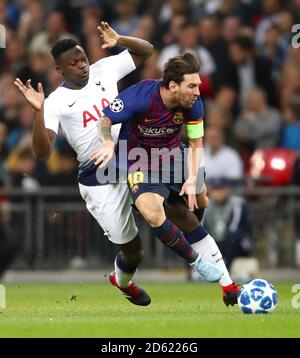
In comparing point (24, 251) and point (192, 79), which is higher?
point (192, 79)

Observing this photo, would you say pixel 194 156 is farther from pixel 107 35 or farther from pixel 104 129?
pixel 107 35

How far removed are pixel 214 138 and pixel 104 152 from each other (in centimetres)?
643

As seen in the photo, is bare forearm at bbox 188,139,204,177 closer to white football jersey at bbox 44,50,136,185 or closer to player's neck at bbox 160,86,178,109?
player's neck at bbox 160,86,178,109

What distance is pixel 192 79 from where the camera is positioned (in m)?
11.3

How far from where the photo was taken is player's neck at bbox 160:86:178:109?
→ 11453mm

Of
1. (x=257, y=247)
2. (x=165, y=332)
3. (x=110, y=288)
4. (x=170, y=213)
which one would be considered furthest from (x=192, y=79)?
(x=257, y=247)

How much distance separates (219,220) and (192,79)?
5.96m

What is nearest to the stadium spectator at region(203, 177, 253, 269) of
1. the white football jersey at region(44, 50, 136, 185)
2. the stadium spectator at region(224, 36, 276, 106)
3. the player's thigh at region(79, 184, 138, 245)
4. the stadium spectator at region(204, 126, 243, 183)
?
the stadium spectator at region(204, 126, 243, 183)

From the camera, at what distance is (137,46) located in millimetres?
12609

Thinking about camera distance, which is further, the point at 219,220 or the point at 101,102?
the point at 219,220

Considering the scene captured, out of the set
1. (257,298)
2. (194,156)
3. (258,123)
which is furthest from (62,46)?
(258,123)

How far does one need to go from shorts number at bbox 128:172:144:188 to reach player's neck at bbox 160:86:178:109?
0.66m

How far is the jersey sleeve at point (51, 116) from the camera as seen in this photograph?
12.0 meters

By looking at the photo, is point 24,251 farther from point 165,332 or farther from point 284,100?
point 165,332
